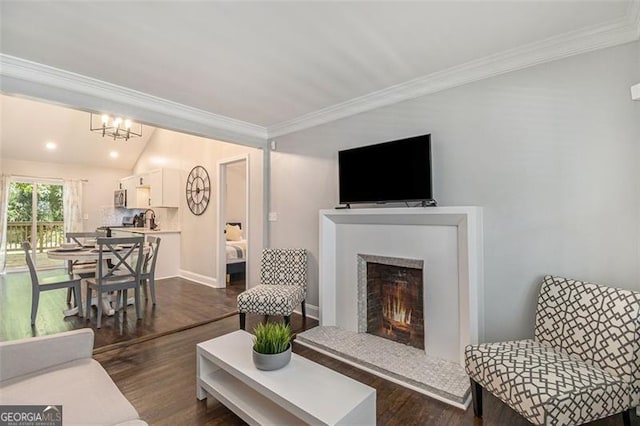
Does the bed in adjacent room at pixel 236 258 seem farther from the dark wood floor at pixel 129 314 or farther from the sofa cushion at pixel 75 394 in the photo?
the sofa cushion at pixel 75 394

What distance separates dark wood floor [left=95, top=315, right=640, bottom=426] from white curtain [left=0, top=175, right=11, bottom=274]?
6175mm

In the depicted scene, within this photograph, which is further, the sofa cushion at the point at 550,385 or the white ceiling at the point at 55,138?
the white ceiling at the point at 55,138

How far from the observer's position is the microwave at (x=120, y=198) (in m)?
7.60

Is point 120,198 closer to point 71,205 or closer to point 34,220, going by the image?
point 71,205

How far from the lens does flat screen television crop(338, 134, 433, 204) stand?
102 inches

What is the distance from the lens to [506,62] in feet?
7.77

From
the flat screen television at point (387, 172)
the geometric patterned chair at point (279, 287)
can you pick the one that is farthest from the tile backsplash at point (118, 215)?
the flat screen television at point (387, 172)

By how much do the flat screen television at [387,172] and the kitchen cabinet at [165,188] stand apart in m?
4.40

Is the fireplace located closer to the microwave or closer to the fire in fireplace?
the fire in fireplace

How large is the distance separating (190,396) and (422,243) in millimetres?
2212

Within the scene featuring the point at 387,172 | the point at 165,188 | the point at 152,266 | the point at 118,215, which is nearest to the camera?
the point at 387,172

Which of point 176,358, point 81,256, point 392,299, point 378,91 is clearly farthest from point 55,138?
point 392,299

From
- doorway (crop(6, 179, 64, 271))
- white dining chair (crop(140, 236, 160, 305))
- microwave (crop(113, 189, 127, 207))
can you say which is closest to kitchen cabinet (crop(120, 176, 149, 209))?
microwave (crop(113, 189, 127, 207))

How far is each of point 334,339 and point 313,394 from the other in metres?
1.47
